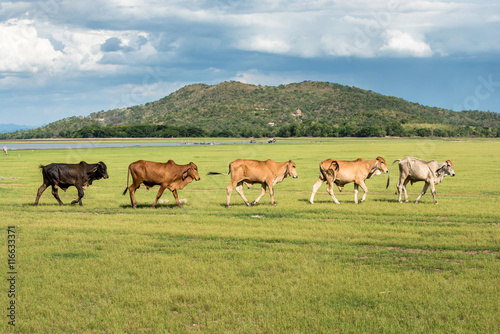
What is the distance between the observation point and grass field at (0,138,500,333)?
7668 mm

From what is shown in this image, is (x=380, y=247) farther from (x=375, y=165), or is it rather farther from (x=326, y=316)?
(x=375, y=165)

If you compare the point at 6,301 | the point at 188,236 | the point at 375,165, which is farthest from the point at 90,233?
the point at 375,165

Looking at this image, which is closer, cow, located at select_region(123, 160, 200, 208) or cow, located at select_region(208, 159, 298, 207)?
cow, located at select_region(123, 160, 200, 208)

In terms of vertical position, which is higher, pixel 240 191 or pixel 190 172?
pixel 190 172

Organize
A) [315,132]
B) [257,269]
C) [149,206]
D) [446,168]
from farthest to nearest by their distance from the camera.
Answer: [315,132], [446,168], [149,206], [257,269]

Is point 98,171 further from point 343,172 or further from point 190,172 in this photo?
point 343,172

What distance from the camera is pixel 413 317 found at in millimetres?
7680

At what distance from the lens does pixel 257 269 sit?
10.3m

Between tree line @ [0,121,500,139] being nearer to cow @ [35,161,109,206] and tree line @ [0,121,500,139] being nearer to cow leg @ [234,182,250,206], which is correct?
cow @ [35,161,109,206]

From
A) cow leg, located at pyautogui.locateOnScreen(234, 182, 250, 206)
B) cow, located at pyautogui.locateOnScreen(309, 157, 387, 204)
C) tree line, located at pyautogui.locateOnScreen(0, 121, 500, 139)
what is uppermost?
tree line, located at pyautogui.locateOnScreen(0, 121, 500, 139)

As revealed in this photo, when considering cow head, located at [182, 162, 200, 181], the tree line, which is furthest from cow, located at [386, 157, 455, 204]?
the tree line

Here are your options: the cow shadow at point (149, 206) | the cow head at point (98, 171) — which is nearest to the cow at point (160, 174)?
the cow shadow at point (149, 206)

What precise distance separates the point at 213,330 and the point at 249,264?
10.9ft

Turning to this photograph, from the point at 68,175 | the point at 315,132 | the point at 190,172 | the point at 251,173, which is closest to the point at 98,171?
the point at 68,175
